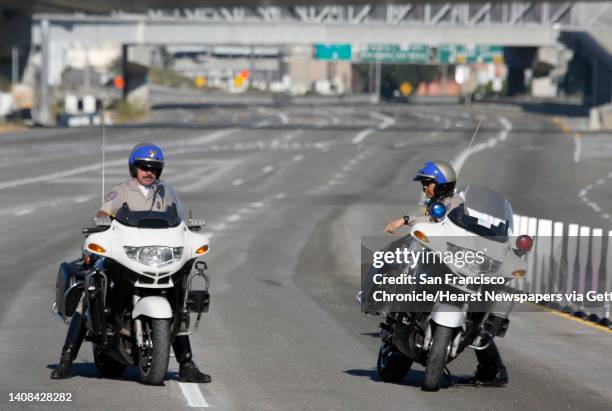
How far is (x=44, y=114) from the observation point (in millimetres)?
85312

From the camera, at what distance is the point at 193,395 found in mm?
9898

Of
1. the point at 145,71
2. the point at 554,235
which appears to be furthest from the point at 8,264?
the point at 145,71

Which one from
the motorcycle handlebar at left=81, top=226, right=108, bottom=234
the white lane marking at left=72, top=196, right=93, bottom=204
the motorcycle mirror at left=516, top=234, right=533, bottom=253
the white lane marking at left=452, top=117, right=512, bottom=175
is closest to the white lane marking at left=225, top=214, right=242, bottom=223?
the white lane marking at left=72, top=196, right=93, bottom=204

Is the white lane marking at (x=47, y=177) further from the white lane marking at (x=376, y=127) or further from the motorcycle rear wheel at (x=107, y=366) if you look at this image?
the motorcycle rear wheel at (x=107, y=366)

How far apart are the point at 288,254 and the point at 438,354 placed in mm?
12994

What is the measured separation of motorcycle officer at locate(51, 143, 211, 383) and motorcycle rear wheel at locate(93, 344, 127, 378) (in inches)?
9.1

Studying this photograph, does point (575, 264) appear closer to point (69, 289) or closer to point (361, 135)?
point (69, 289)

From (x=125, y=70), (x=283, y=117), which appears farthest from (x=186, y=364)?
(x=125, y=70)

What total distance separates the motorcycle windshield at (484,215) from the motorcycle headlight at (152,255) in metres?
2.02

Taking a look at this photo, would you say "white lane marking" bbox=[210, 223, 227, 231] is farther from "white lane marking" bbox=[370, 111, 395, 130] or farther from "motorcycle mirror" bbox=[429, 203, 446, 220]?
"white lane marking" bbox=[370, 111, 395, 130]

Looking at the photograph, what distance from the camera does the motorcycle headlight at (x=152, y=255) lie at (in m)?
9.68

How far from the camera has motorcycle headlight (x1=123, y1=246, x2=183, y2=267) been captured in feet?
31.8

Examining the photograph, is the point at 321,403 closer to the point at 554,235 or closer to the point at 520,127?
the point at 554,235

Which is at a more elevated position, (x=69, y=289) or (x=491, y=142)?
(x=69, y=289)
